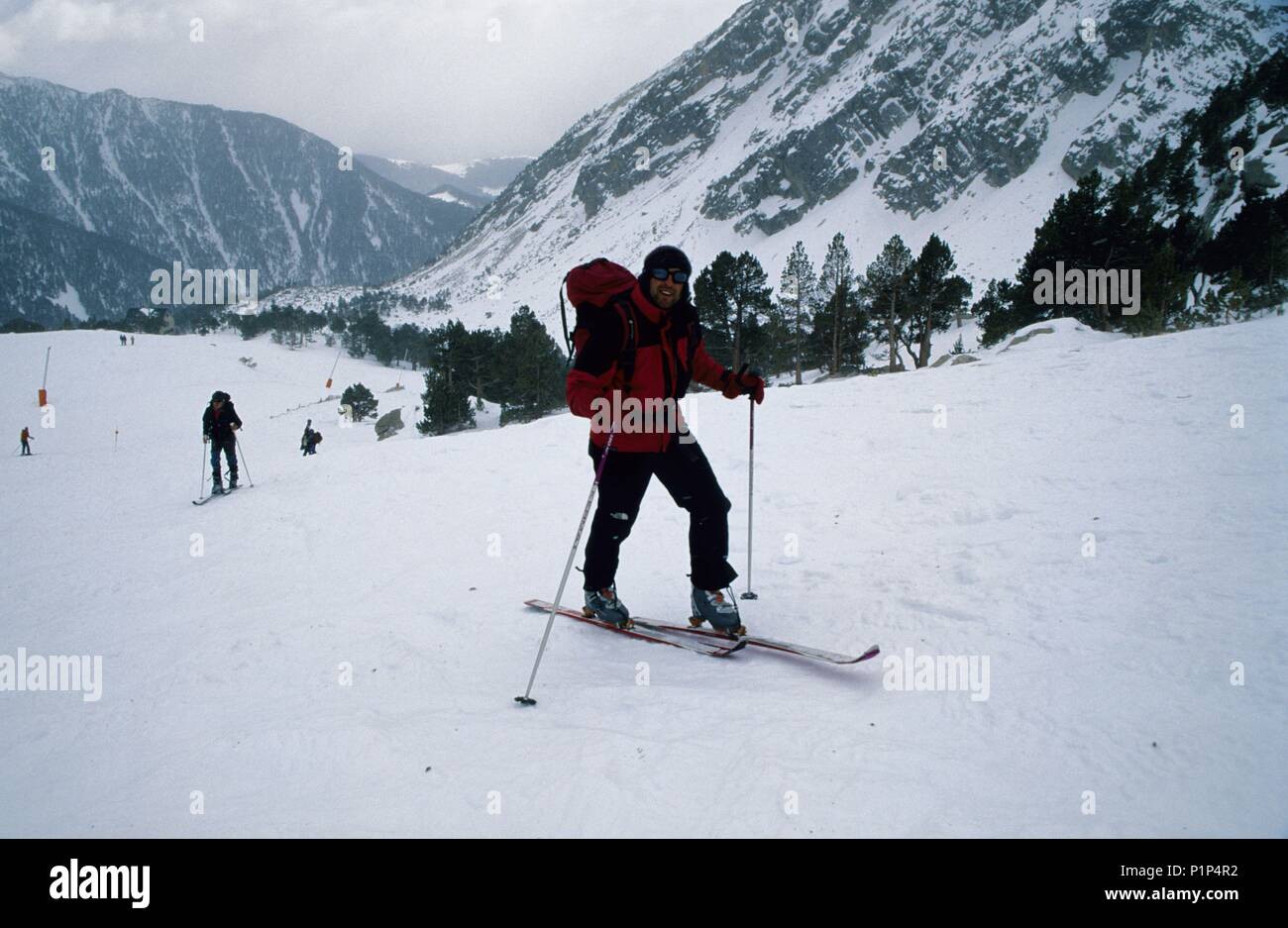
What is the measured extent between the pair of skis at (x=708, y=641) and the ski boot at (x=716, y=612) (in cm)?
5

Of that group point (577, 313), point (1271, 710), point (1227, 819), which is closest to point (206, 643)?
point (577, 313)

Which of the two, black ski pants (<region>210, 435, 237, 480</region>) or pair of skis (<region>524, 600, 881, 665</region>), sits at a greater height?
black ski pants (<region>210, 435, 237, 480</region>)

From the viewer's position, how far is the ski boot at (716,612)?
4.09 metres

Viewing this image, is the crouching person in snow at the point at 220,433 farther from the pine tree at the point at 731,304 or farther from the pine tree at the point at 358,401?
the pine tree at the point at 358,401

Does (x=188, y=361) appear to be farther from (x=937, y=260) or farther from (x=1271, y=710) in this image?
(x=1271, y=710)

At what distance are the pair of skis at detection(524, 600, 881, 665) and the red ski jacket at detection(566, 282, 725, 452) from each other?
1272mm

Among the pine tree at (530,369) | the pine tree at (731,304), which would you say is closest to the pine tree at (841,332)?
the pine tree at (731,304)

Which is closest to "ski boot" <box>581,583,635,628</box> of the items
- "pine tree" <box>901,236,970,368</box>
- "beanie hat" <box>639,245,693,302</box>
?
"beanie hat" <box>639,245,693,302</box>

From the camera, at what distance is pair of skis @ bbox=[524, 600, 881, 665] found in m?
3.58

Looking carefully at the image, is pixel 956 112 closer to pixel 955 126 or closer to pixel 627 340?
pixel 955 126

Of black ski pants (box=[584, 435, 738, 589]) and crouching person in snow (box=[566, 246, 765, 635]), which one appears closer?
crouching person in snow (box=[566, 246, 765, 635])

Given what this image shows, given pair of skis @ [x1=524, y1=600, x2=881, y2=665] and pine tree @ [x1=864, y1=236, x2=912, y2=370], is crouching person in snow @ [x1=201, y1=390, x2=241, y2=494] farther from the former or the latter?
pine tree @ [x1=864, y1=236, x2=912, y2=370]

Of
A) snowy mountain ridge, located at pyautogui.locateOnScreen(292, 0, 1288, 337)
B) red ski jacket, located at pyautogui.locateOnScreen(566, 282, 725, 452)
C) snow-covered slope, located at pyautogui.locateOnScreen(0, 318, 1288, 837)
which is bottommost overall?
snow-covered slope, located at pyautogui.locateOnScreen(0, 318, 1288, 837)

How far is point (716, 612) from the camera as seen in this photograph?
13.6 ft
